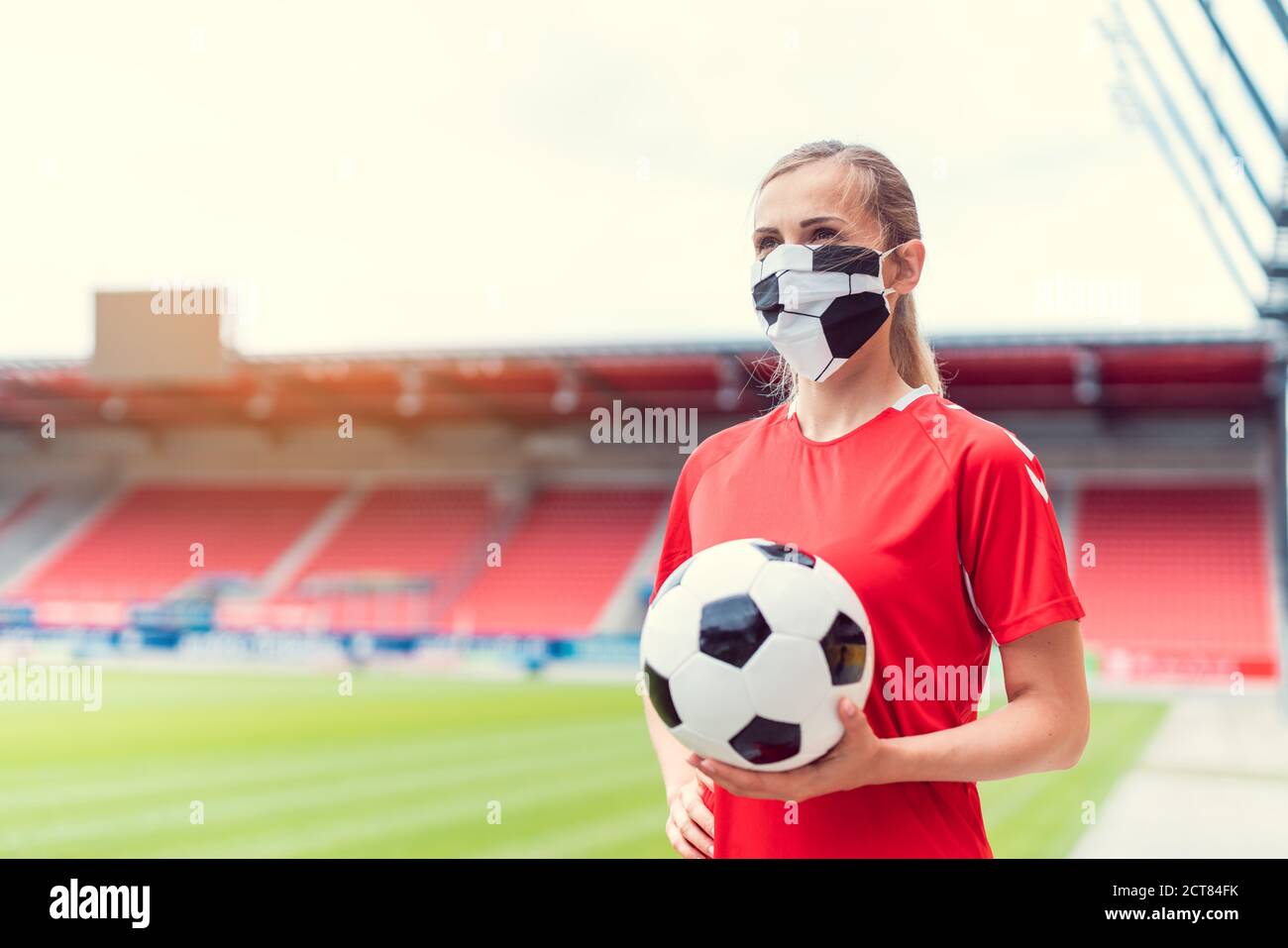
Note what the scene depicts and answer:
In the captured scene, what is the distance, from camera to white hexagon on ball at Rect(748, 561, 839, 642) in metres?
1.72

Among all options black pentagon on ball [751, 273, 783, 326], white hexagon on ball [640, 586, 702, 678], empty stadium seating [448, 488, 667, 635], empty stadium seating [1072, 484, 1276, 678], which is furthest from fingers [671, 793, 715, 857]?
empty stadium seating [448, 488, 667, 635]

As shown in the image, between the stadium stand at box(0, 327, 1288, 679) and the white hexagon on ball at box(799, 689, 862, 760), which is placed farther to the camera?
the stadium stand at box(0, 327, 1288, 679)

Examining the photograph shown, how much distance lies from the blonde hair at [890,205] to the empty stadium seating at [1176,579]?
17.7m

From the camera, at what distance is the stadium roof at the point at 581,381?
784 inches

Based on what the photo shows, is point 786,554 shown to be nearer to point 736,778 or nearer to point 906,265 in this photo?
point 736,778

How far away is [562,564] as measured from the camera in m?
25.1

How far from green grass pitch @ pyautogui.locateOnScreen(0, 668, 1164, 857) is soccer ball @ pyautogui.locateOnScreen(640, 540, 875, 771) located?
4.90 metres

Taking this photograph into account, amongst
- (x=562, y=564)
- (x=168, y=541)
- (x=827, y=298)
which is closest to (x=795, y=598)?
(x=827, y=298)

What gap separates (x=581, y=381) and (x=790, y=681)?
871 inches

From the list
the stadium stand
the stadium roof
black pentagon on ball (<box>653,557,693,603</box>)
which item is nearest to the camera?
black pentagon on ball (<box>653,557,693,603</box>)

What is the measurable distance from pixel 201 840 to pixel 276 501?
75.3 feet

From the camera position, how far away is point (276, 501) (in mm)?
28719

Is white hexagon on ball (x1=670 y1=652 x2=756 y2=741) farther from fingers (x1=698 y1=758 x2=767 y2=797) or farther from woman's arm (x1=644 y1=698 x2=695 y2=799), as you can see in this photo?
woman's arm (x1=644 y1=698 x2=695 y2=799)
